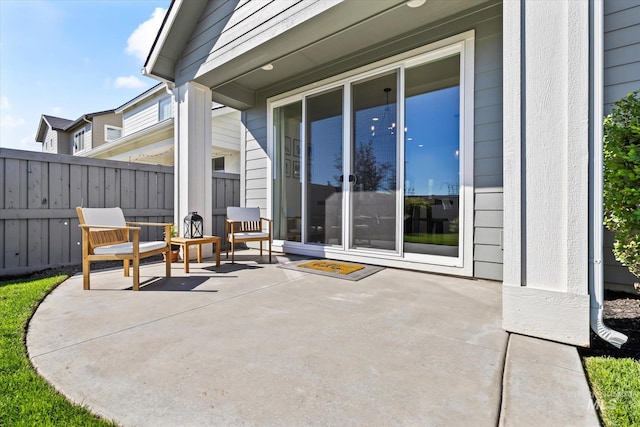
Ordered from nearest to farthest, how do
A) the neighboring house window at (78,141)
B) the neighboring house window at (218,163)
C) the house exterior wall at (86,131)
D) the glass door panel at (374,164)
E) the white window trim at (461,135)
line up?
the white window trim at (461,135), the glass door panel at (374,164), the neighboring house window at (218,163), the house exterior wall at (86,131), the neighboring house window at (78,141)

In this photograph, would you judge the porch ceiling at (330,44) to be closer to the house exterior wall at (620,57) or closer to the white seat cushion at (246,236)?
the house exterior wall at (620,57)

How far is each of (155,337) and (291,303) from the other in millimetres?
1002

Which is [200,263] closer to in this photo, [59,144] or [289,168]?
[289,168]

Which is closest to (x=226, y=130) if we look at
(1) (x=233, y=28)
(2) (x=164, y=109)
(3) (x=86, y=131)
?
(2) (x=164, y=109)

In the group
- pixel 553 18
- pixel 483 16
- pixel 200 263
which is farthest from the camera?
pixel 200 263

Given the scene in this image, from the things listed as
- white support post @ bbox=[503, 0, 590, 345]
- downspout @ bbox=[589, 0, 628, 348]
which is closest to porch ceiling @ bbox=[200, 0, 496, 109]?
white support post @ bbox=[503, 0, 590, 345]

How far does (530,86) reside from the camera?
1.87 metres

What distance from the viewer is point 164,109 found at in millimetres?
10000

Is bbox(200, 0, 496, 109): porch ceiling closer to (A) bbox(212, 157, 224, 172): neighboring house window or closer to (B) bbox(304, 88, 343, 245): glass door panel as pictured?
(B) bbox(304, 88, 343, 245): glass door panel

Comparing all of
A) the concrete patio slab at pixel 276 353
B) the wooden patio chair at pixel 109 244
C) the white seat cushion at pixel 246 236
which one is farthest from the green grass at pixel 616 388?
the white seat cushion at pixel 246 236

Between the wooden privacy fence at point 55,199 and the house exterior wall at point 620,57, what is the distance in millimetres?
5702

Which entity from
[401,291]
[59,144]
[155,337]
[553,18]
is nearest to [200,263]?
[155,337]

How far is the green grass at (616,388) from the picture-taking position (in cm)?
112

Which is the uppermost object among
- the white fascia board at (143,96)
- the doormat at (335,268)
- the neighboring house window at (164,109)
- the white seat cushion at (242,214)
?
the white fascia board at (143,96)
